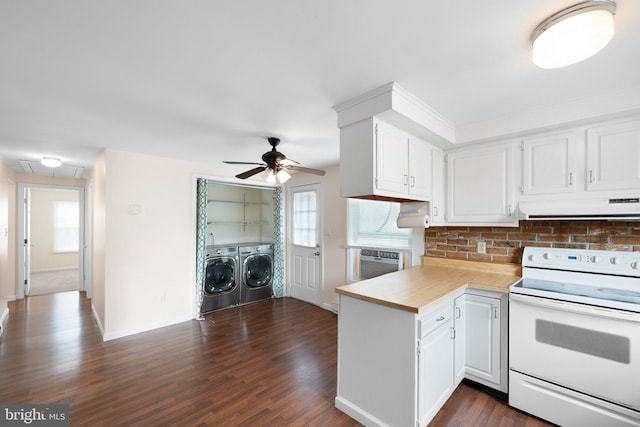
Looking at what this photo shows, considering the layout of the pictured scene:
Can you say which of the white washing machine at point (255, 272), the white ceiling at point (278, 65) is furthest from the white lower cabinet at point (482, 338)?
the white washing machine at point (255, 272)

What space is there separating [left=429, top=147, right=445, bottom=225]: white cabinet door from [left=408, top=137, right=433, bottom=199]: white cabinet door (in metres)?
0.08

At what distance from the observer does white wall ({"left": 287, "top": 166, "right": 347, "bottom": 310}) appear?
13.3ft

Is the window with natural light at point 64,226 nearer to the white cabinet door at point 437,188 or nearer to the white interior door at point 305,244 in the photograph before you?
the white interior door at point 305,244

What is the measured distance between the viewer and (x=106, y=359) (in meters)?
2.71

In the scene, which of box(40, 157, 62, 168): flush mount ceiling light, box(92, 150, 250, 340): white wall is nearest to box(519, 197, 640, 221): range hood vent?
box(92, 150, 250, 340): white wall

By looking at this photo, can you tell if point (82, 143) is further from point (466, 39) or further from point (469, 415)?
point (469, 415)

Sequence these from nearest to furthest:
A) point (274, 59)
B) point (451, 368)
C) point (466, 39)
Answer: point (466, 39) → point (274, 59) → point (451, 368)

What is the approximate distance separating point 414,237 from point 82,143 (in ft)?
12.6

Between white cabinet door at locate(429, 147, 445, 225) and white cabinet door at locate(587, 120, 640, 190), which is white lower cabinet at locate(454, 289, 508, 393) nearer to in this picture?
white cabinet door at locate(429, 147, 445, 225)

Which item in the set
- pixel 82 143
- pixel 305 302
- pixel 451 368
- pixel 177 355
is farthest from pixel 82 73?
pixel 305 302

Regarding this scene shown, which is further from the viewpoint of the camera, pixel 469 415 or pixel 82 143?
pixel 82 143

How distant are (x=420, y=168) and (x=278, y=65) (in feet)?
4.96

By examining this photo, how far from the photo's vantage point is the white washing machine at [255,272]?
14.8ft

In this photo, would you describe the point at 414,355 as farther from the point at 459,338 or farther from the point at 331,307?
the point at 331,307
